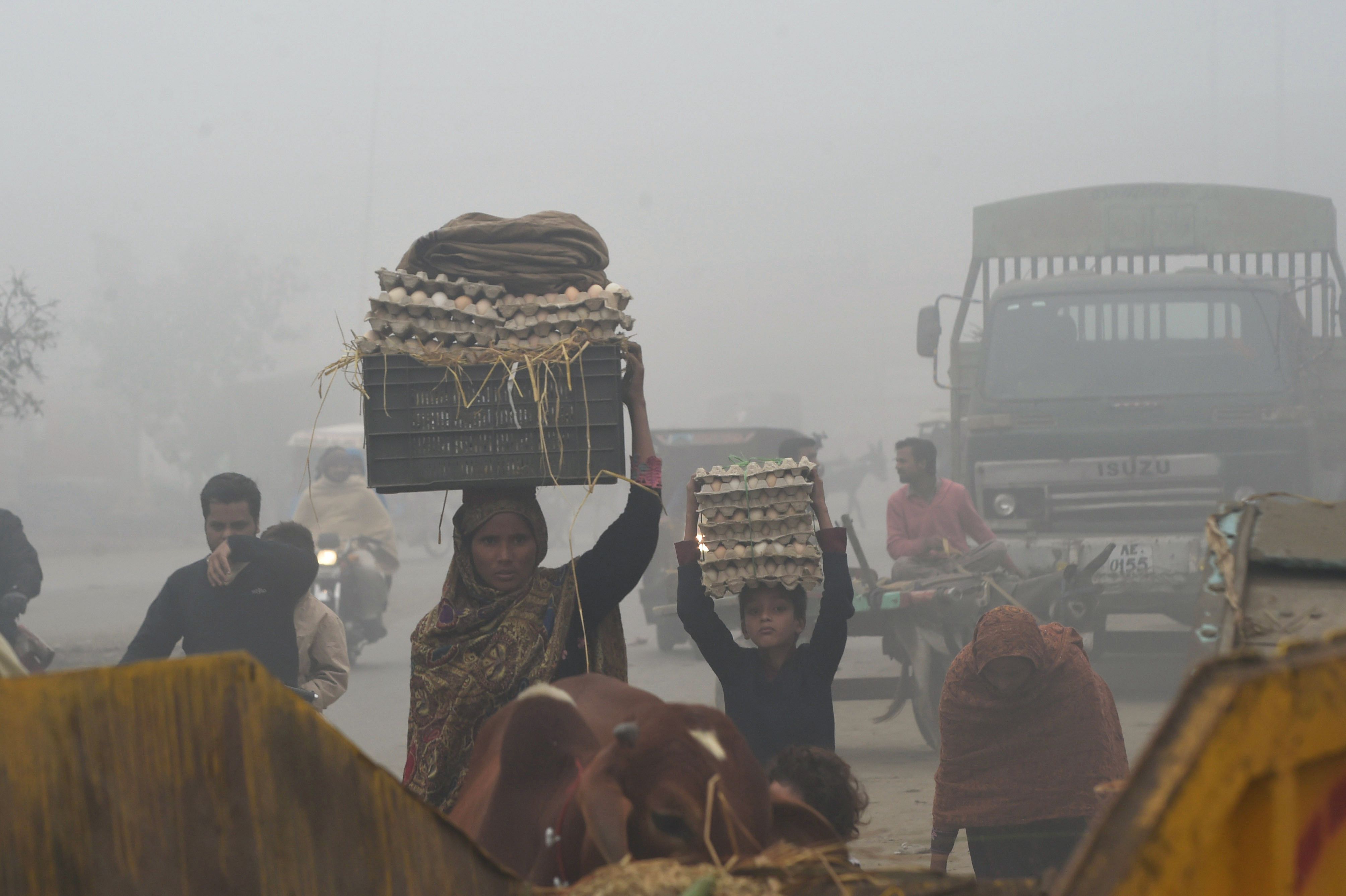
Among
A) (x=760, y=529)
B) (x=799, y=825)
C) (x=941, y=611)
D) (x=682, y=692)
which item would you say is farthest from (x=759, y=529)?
(x=682, y=692)

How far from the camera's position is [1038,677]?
4.06 meters

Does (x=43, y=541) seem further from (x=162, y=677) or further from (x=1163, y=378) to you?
(x=162, y=677)

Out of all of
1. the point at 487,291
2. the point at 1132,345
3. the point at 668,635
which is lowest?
the point at 668,635

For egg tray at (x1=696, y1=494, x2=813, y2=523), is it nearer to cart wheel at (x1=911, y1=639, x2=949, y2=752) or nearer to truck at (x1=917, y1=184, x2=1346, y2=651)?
cart wheel at (x1=911, y1=639, x2=949, y2=752)

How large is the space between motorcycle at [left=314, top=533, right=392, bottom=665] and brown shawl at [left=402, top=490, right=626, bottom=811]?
7.85m

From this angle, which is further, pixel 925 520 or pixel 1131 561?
pixel 1131 561

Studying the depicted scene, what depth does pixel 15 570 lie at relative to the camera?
6609 mm

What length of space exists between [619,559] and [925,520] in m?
5.74

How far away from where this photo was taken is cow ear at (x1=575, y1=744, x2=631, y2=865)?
1532 mm

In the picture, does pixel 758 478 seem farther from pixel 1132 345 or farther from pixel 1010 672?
pixel 1132 345

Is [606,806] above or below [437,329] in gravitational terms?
below

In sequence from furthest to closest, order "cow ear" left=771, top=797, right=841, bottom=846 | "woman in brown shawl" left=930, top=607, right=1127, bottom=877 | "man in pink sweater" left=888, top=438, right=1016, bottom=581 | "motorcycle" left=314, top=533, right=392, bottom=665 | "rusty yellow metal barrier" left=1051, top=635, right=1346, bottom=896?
"motorcycle" left=314, top=533, right=392, bottom=665, "man in pink sweater" left=888, top=438, right=1016, bottom=581, "woman in brown shawl" left=930, top=607, right=1127, bottom=877, "cow ear" left=771, top=797, right=841, bottom=846, "rusty yellow metal barrier" left=1051, top=635, right=1346, bottom=896

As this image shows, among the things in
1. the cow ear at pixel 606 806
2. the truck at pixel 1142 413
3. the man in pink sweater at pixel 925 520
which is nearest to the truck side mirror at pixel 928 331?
the truck at pixel 1142 413

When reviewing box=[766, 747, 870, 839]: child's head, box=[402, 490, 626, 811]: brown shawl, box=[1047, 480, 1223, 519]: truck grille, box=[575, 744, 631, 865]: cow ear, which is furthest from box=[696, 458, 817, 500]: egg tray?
box=[1047, 480, 1223, 519]: truck grille
